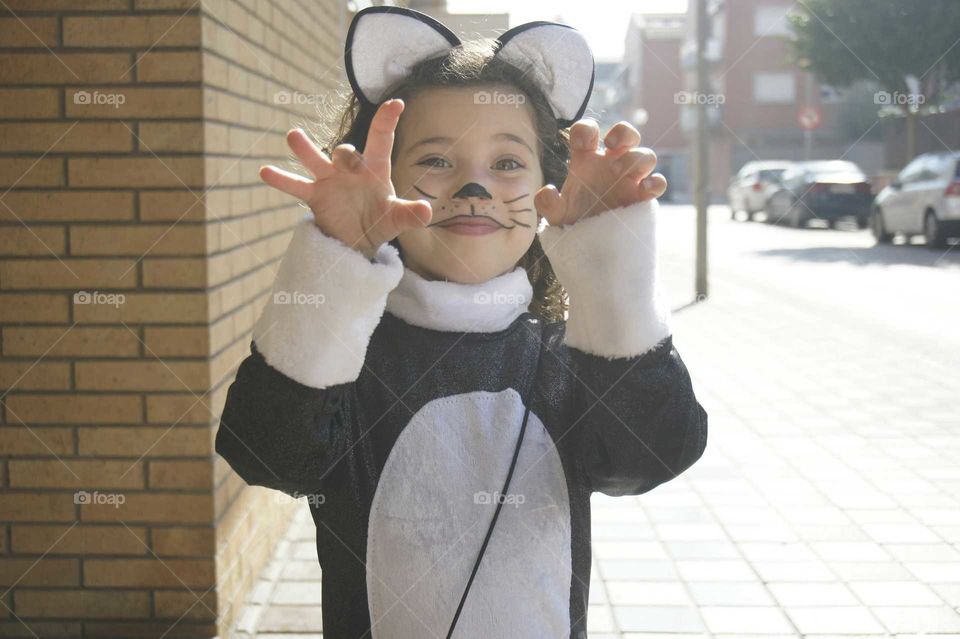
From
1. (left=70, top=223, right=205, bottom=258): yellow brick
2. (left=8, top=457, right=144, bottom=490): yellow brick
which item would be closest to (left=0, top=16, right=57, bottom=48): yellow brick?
(left=70, top=223, right=205, bottom=258): yellow brick

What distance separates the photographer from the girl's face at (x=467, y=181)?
1.69m

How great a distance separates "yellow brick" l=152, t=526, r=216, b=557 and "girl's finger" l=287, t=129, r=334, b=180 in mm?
2061

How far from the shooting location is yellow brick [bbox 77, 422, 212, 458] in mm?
3156

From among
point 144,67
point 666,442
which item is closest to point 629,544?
point 144,67

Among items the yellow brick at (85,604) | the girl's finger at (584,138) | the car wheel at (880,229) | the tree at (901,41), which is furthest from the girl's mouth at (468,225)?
the tree at (901,41)

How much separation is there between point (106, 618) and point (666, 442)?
2.28m

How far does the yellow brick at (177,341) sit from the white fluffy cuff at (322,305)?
1713 mm

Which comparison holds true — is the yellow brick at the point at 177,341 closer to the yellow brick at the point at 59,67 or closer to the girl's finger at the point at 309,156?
the yellow brick at the point at 59,67

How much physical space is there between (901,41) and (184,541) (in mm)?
26745

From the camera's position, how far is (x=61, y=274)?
122 inches

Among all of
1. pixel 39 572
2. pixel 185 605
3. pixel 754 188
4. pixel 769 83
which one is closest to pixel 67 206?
pixel 39 572

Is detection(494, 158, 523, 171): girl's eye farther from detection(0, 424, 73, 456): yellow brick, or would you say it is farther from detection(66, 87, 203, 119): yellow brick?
detection(0, 424, 73, 456): yellow brick

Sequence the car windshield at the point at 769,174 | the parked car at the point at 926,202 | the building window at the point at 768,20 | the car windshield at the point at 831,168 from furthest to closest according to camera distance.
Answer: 1. the building window at the point at 768,20
2. the car windshield at the point at 769,174
3. the car windshield at the point at 831,168
4. the parked car at the point at 926,202

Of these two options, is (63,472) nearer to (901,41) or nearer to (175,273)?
(175,273)
